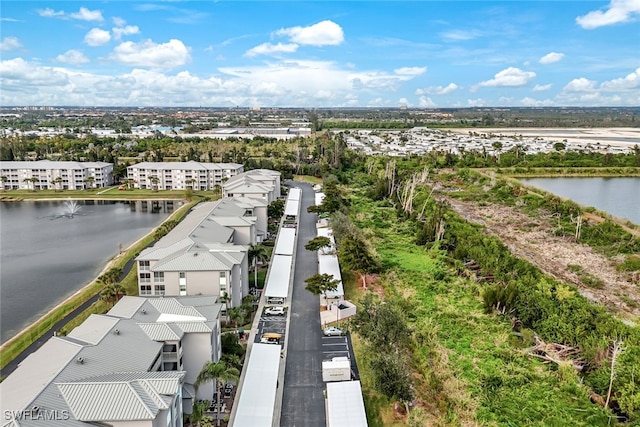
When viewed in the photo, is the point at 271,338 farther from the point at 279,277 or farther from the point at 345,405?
the point at 279,277

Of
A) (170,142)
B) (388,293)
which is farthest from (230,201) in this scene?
(170,142)

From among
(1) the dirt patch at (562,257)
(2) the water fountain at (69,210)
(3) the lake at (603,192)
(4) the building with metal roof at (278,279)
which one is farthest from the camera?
(3) the lake at (603,192)

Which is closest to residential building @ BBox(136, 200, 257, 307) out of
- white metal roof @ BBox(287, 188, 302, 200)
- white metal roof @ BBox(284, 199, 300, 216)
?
white metal roof @ BBox(284, 199, 300, 216)

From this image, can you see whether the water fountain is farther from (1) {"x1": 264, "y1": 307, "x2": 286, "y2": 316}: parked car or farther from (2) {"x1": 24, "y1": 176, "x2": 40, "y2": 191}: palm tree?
(1) {"x1": 264, "y1": 307, "x2": 286, "y2": 316}: parked car

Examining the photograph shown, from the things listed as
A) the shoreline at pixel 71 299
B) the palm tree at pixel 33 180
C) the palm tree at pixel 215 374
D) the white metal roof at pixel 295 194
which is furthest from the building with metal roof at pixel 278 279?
the palm tree at pixel 33 180

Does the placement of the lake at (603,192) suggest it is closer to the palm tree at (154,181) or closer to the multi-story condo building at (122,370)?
the multi-story condo building at (122,370)

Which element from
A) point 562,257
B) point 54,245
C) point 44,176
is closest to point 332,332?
point 562,257
